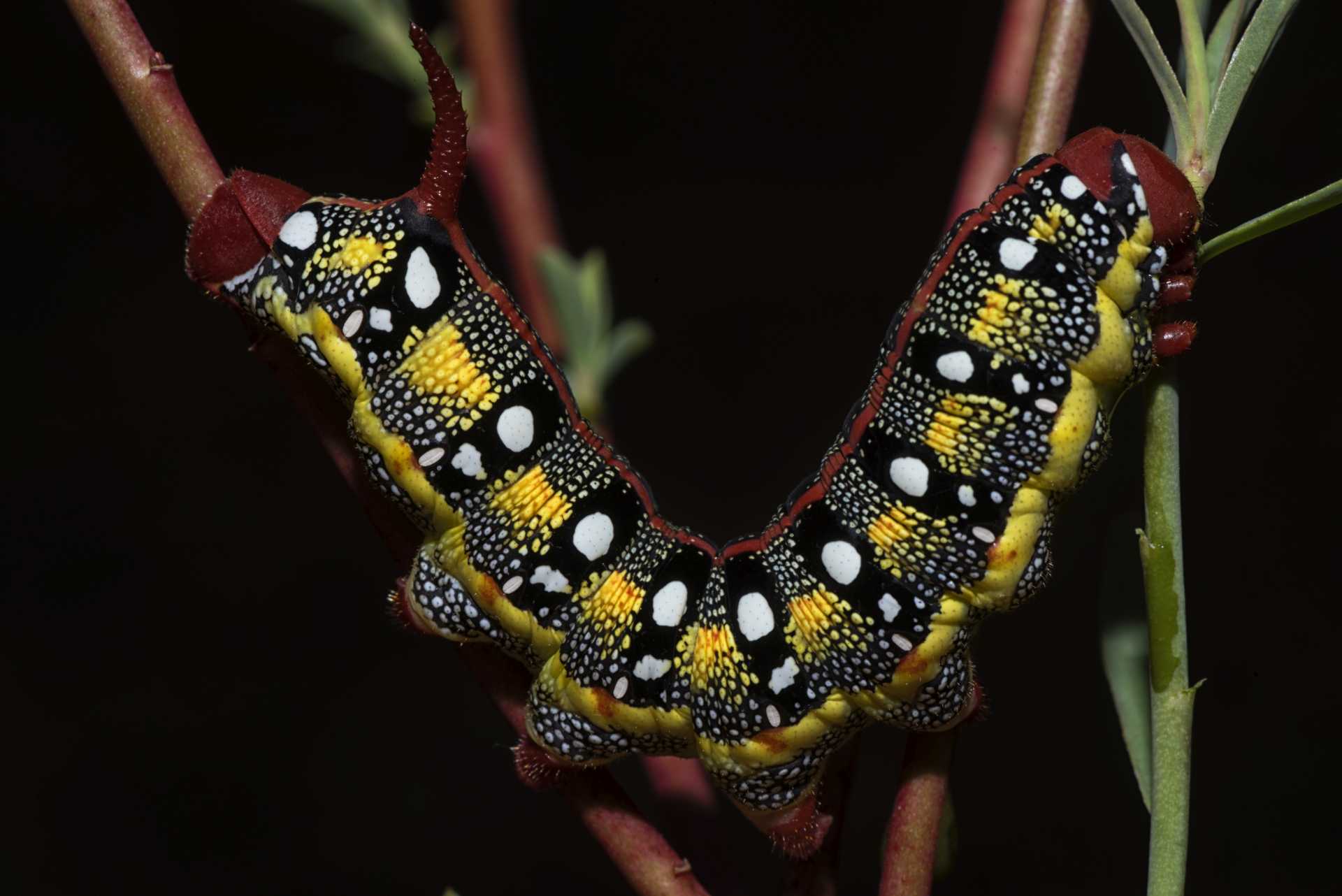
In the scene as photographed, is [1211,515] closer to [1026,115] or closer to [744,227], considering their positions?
[744,227]

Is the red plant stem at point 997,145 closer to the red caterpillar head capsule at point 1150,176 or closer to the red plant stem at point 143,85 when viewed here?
the red caterpillar head capsule at point 1150,176

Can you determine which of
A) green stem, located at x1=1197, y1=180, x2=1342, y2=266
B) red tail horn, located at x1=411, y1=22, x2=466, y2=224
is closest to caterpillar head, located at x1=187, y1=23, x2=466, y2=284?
red tail horn, located at x1=411, y1=22, x2=466, y2=224

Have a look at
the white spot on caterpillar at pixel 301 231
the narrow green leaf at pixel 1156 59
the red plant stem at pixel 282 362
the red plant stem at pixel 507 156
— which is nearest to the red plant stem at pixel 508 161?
the red plant stem at pixel 507 156

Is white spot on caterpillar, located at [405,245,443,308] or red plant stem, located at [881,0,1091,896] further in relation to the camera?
white spot on caterpillar, located at [405,245,443,308]

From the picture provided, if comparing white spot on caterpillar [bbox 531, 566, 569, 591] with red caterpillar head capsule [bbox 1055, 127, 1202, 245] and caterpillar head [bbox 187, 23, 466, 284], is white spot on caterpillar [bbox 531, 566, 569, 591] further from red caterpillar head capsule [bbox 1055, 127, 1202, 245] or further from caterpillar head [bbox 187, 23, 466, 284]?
red caterpillar head capsule [bbox 1055, 127, 1202, 245]

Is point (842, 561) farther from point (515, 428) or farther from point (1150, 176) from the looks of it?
point (1150, 176)

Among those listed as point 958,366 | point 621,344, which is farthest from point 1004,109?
point 621,344
